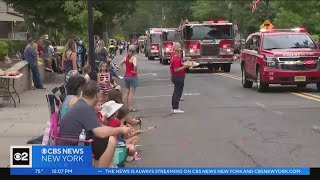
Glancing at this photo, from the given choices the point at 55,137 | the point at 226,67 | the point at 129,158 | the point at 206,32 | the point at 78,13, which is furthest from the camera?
the point at 226,67

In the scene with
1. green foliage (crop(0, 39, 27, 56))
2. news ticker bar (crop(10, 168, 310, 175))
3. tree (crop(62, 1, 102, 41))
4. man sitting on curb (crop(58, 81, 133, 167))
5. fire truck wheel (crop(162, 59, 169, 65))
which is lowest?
fire truck wheel (crop(162, 59, 169, 65))

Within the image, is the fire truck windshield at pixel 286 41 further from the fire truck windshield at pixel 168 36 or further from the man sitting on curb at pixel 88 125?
the fire truck windshield at pixel 168 36

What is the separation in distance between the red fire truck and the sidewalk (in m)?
6.77

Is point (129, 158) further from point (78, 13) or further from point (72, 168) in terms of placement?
point (78, 13)

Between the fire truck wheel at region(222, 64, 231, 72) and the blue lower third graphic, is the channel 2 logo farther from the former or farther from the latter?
the fire truck wheel at region(222, 64, 231, 72)

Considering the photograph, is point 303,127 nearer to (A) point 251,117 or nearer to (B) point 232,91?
(A) point 251,117

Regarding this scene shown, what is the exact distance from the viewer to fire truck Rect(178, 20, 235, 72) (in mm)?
30562

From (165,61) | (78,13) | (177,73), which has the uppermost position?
(78,13)

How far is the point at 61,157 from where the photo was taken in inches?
229

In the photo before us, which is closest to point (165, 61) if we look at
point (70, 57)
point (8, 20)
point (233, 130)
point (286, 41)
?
point (8, 20)

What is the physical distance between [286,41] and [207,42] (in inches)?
448

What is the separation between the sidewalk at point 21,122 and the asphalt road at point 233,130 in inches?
81.7

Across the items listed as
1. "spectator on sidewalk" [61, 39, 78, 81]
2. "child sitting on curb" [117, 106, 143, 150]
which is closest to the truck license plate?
"spectator on sidewalk" [61, 39, 78, 81]

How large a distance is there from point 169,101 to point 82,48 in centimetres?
518
